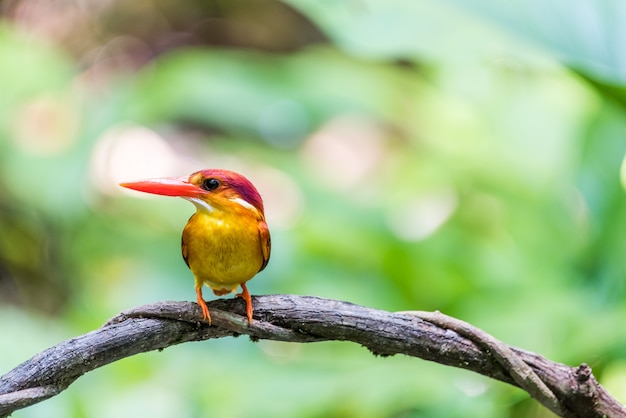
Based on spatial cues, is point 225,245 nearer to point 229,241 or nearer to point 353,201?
point 229,241

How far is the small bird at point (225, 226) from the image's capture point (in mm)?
911

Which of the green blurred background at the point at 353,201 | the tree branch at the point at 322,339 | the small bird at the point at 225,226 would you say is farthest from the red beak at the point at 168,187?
the green blurred background at the point at 353,201

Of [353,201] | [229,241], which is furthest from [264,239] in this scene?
[353,201]

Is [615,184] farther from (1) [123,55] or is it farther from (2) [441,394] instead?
(1) [123,55]

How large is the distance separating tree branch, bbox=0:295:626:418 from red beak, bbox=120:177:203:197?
0.40 feet

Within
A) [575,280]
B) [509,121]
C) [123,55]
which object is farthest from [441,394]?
[123,55]

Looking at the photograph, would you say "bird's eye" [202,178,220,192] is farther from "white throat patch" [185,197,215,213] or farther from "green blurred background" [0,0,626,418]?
"green blurred background" [0,0,626,418]

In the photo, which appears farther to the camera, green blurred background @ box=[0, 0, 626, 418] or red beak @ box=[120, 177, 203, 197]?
green blurred background @ box=[0, 0, 626, 418]

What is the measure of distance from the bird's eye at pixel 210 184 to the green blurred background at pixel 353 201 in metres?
0.72

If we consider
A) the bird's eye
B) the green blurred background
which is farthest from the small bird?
the green blurred background

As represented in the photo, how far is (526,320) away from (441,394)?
1.10ft

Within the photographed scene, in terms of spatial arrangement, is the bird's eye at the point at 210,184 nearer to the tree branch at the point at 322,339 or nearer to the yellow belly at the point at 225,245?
the yellow belly at the point at 225,245

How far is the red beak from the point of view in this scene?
857 mm

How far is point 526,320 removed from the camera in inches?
72.0
